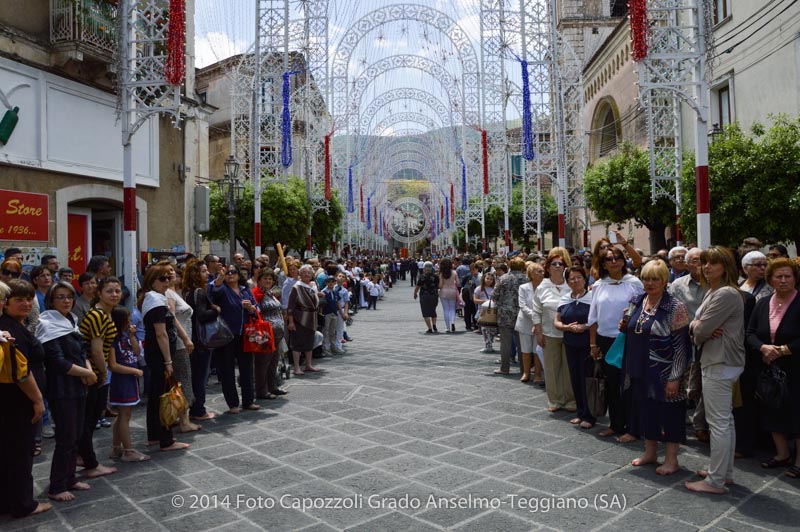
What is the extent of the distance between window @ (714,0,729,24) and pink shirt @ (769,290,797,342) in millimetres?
18370

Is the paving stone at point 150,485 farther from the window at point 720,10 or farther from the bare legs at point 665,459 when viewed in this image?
the window at point 720,10

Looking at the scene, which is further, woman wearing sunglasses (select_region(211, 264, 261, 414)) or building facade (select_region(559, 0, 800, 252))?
building facade (select_region(559, 0, 800, 252))

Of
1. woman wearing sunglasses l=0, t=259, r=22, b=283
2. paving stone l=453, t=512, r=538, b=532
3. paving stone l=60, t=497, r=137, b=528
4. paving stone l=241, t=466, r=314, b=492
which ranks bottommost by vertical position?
paving stone l=453, t=512, r=538, b=532

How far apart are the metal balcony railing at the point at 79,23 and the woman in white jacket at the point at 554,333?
10215 millimetres

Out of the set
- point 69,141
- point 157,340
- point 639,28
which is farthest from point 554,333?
point 69,141

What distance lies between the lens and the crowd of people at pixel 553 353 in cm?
465

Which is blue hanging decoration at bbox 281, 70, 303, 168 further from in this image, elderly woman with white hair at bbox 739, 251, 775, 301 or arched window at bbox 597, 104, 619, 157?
arched window at bbox 597, 104, 619, 157

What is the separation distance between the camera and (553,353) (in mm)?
7410

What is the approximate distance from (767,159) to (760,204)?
901mm

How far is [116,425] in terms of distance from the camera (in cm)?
577

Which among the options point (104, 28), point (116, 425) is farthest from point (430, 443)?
point (104, 28)

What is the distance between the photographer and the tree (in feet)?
66.8

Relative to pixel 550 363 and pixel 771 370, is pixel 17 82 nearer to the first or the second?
pixel 550 363

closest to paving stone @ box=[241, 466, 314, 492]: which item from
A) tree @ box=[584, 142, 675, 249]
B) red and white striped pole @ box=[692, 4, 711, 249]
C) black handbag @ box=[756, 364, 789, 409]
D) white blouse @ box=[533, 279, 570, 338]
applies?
white blouse @ box=[533, 279, 570, 338]
